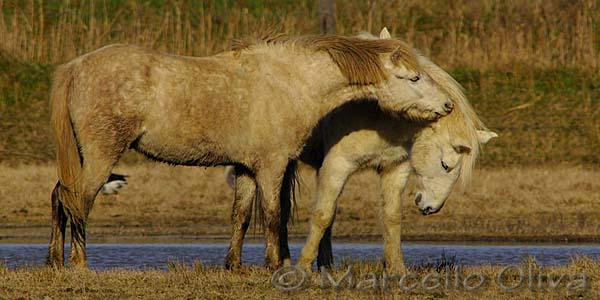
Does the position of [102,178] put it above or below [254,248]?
above

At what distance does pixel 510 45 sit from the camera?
19.1m

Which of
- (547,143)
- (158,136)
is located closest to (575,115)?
(547,143)

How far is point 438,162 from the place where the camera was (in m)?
9.03

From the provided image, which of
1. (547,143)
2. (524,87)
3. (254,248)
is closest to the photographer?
(254,248)

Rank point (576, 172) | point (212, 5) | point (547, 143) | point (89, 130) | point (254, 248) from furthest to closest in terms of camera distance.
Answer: point (212, 5)
point (547, 143)
point (576, 172)
point (254, 248)
point (89, 130)

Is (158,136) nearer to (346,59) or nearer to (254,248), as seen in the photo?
(346,59)

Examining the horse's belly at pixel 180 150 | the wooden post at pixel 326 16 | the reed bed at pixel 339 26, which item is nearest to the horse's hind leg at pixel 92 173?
the horse's belly at pixel 180 150

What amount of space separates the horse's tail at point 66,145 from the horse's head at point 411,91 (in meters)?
2.39

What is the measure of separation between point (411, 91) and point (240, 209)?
1.61m

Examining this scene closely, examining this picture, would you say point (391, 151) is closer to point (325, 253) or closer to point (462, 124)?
point (462, 124)

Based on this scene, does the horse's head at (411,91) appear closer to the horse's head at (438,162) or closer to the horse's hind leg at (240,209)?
the horse's head at (438,162)

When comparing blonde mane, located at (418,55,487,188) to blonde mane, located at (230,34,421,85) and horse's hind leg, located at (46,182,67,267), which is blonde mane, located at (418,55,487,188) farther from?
horse's hind leg, located at (46,182,67,267)

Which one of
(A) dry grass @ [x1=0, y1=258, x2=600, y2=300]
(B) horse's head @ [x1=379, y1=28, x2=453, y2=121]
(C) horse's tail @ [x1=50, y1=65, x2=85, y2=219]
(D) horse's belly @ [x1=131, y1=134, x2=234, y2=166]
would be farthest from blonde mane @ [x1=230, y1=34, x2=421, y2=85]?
(A) dry grass @ [x1=0, y1=258, x2=600, y2=300]

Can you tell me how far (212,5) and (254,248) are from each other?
11.1 metres
